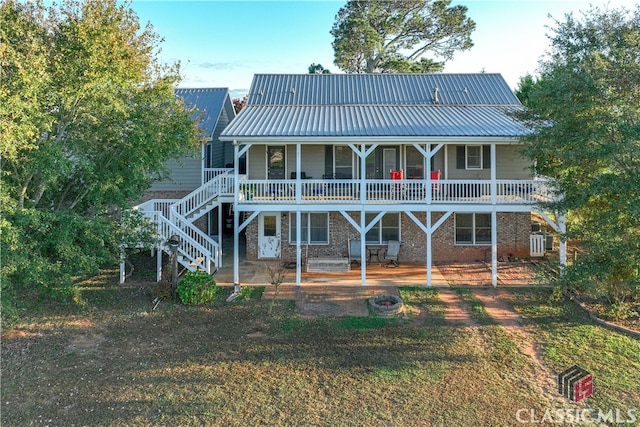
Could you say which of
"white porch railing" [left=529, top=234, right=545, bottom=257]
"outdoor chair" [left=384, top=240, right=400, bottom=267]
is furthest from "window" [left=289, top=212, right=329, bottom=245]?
"white porch railing" [left=529, top=234, right=545, bottom=257]

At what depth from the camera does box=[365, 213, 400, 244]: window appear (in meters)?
17.2

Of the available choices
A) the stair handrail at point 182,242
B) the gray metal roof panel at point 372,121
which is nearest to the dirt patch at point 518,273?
the gray metal roof panel at point 372,121

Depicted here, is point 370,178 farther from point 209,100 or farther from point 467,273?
point 209,100

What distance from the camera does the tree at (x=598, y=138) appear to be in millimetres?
8609

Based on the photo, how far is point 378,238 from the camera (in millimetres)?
17312

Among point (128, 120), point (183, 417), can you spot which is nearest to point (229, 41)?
point (128, 120)

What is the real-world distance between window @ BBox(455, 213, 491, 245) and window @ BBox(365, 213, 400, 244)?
2.60 meters

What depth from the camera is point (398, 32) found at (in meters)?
31.2

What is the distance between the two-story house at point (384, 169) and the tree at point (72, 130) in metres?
3.34

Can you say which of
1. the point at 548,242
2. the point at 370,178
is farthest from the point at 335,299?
the point at 548,242

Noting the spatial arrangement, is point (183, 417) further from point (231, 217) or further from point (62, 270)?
point (231, 217)

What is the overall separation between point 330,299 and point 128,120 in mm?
7952

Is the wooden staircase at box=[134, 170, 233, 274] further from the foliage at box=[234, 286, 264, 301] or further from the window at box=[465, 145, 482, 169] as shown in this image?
the window at box=[465, 145, 482, 169]

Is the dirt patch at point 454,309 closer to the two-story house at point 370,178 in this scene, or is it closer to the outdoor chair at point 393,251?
the two-story house at point 370,178
